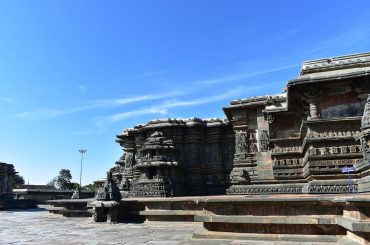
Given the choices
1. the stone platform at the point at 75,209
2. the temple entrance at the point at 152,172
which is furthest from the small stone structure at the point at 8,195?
the temple entrance at the point at 152,172

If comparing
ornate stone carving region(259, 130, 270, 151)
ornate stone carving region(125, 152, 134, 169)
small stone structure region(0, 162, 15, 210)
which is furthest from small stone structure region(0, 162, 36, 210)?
ornate stone carving region(259, 130, 270, 151)

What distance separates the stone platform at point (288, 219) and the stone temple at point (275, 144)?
132 inches

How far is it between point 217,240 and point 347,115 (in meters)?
7.91

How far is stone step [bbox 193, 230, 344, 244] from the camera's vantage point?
588 centimetres

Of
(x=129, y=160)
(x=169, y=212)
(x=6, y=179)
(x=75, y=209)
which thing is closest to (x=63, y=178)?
(x=6, y=179)

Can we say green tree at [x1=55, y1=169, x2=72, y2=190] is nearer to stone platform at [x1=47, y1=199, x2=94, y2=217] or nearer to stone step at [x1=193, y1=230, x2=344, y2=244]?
stone platform at [x1=47, y1=199, x2=94, y2=217]

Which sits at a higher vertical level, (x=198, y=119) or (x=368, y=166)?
(x=198, y=119)

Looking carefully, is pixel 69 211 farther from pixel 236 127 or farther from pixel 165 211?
pixel 236 127

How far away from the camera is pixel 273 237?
6379 mm

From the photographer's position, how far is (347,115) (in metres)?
12.0

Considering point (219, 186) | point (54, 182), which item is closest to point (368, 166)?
point (219, 186)

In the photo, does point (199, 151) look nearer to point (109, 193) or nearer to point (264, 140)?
point (264, 140)

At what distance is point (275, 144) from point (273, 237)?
1026 centimetres

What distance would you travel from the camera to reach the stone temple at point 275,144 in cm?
1119
